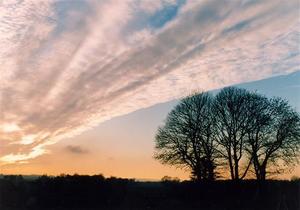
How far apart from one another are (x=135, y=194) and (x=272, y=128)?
12466 millimetres

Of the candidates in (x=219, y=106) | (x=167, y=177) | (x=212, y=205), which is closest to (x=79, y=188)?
(x=212, y=205)

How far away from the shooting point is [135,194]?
2939 centimetres

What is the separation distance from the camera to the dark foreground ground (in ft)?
81.7

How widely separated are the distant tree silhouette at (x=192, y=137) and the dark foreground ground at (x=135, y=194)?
4730mm

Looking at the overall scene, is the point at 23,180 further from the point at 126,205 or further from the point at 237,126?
the point at 237,126

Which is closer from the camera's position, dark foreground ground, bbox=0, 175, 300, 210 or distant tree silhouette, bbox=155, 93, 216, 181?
dark foreground ground, bbox=0, 175, 300, 210

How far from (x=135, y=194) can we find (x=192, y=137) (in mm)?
8848

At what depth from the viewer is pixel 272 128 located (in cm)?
3478

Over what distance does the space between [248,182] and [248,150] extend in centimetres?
490

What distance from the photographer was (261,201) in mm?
29750

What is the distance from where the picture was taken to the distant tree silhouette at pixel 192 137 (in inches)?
1412

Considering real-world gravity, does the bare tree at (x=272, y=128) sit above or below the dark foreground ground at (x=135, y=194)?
above

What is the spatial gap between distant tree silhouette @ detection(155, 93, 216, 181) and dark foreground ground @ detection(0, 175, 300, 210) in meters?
4.73

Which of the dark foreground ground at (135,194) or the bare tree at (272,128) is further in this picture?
the bare tree at (272,128)
